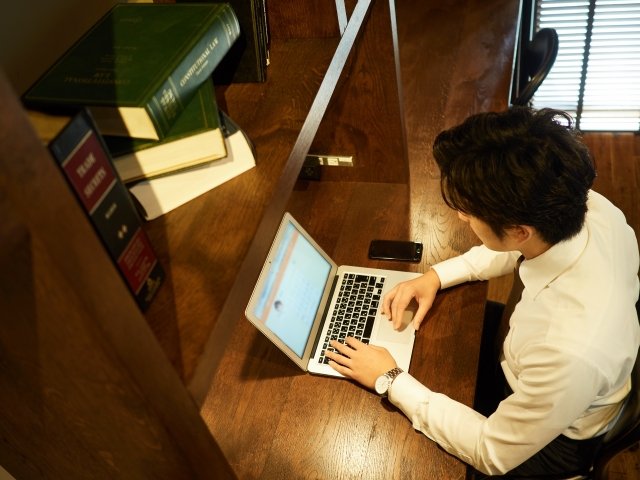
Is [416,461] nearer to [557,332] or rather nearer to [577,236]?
[557,332]

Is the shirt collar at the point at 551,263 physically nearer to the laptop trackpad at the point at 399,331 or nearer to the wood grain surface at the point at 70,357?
the laptop trackpad at the point at 399,331

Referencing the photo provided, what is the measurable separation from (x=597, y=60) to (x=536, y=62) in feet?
4.58

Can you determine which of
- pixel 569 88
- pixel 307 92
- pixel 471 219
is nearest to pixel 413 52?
pixel 569 88

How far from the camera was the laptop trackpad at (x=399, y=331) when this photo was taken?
4.81ft

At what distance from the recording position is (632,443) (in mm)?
1167

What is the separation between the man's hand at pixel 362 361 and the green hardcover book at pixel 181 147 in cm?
72

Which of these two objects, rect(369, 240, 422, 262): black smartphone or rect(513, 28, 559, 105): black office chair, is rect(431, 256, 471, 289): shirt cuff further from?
rect(513, 28, 559, 105): black office chair

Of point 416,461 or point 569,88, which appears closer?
point 416,461

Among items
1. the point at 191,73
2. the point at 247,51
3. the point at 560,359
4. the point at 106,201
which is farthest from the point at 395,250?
the point at 106,201

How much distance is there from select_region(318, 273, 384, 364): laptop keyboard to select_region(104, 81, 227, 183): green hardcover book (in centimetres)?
77

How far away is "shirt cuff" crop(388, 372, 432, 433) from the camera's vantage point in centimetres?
126

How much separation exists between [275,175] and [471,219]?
22.0 inches

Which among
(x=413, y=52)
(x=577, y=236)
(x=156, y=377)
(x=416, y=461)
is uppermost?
(x=156, y=377)

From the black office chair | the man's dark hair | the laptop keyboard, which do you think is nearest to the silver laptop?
the laptop keyboard
